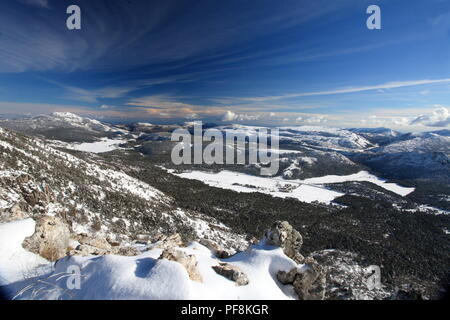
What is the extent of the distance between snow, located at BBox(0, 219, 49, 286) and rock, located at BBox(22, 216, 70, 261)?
1.02ft

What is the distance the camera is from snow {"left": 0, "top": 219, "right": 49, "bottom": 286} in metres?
8.31

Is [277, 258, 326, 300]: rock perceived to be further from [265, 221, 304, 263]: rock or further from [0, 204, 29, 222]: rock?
[0, 204, 29, 222]: rock

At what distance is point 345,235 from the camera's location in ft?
195

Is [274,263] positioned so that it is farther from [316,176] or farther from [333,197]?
[316,176]

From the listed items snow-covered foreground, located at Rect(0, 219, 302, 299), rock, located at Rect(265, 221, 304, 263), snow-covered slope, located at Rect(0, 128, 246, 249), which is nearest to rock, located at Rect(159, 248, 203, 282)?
snow-covered foreground, located at Rect(0, 219, 302, 299)

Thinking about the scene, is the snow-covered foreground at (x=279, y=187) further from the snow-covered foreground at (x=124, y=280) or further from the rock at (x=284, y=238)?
the snow-covered foreground at (x=124, y=280)

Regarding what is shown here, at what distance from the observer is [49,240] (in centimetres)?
1060

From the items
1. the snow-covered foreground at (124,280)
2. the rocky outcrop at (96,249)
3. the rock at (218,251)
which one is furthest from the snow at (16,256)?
the rock at (218,251)

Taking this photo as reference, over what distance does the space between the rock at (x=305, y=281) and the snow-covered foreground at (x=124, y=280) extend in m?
0.35

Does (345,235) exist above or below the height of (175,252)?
below
